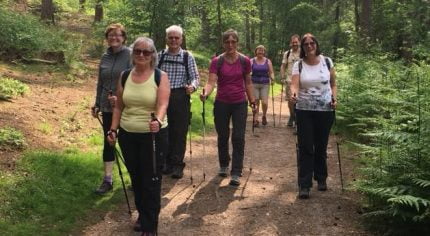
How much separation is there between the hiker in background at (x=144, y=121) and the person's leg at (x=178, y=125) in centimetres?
249

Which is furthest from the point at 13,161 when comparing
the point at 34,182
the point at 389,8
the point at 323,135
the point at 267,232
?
the point at 389,8

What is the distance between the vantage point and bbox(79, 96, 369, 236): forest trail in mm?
6250

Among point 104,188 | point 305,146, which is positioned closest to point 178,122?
point 104,188

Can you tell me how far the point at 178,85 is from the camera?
8.12 m

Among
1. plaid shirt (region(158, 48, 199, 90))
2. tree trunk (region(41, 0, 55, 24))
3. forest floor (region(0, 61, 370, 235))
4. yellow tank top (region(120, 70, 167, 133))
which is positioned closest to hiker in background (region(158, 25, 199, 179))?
plaid shirt (region(158, 48, 199, 90))

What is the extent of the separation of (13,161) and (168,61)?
2.89 m

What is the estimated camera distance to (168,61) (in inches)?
315

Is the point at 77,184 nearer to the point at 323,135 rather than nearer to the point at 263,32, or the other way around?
the point at 323,135

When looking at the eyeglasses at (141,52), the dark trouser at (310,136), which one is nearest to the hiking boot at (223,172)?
the dark trouser at (310,136)

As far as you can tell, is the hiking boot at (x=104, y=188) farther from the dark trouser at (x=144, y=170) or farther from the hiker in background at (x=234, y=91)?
the hiker in background at (x=234, y=91)

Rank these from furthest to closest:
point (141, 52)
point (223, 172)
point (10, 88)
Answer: point (10, 88), point (223, 172), point (141, 52)

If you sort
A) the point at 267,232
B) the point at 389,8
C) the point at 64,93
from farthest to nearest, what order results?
1. the point at 389,8
2. the point at 64,93
3. the point at 267,232

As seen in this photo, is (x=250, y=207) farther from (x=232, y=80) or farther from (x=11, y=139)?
(x=11, y=139)

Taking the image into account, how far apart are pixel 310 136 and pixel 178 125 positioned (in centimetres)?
232
